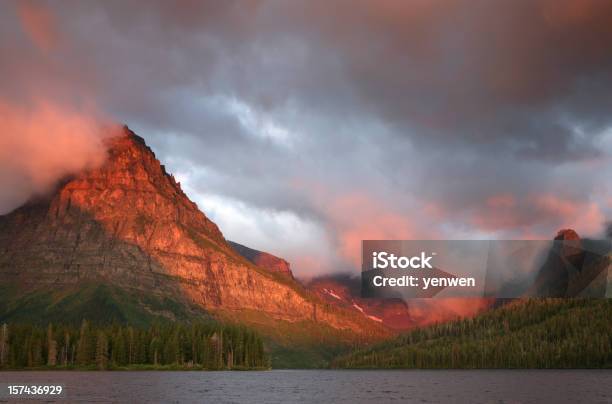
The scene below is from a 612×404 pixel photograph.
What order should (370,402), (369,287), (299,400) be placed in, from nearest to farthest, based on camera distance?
(370,402)
(299,400)
(369,287)

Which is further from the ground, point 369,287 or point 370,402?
point 369,287

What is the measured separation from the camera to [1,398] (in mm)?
125250

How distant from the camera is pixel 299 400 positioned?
146625mm

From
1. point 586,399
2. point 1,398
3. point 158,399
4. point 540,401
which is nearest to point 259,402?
point 158,399

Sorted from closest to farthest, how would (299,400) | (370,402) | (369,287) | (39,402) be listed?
1. (39,402)
2. (370,402)
3. (299,400)
4. (369,287)

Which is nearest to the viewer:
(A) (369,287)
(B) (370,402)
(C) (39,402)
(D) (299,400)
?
(C) (39,402)

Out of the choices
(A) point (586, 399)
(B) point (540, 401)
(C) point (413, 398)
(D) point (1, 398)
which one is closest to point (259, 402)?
(C) point (413, 398)

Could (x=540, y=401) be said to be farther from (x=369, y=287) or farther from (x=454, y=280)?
(x=369, y=287)

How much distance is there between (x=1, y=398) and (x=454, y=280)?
101 meters

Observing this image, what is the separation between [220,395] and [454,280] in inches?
2482

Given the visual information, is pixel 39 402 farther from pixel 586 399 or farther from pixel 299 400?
pixel 586 399

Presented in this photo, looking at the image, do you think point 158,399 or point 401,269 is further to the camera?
point 401,269

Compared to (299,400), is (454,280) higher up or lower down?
higher up

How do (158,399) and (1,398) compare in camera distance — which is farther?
(158,399)
